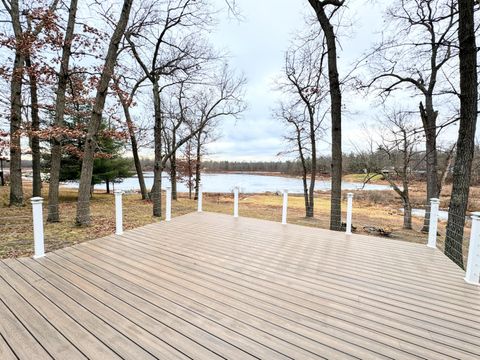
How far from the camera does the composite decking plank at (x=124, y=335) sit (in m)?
1.63

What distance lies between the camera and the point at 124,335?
1.81m

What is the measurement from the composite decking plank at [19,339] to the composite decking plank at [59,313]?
0.50ft

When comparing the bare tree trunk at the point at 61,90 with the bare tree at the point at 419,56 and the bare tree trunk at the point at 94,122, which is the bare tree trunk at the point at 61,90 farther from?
the bare tree at the point at 419,56

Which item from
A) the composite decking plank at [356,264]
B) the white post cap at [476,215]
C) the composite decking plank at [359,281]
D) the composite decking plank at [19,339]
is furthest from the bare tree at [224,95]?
the composite decking plank at [19,339]

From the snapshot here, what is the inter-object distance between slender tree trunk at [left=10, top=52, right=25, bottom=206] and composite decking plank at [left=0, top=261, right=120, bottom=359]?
14.8 feet

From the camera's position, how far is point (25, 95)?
8898mm

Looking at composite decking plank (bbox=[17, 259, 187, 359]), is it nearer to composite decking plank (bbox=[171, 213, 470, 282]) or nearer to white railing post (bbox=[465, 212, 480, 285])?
composite decking plank (bbox=[171, 213, 470, 282])

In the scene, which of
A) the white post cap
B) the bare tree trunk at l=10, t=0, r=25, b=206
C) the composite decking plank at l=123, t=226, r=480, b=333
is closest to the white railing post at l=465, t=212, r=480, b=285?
the white post cap

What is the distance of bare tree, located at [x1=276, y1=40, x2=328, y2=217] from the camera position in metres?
10.2

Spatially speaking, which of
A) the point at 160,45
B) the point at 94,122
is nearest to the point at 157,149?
the point at 94,122

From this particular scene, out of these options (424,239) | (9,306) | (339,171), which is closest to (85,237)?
(9,306)

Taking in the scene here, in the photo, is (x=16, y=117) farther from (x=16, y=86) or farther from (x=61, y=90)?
(x=61, y=90)

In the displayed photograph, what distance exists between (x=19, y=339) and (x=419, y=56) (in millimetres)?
9223

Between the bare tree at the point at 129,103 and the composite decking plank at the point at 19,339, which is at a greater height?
the bare tree at the point at 129,103
